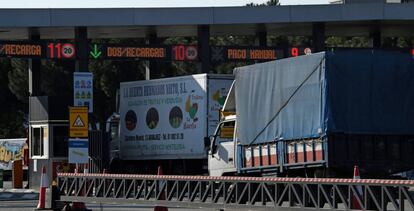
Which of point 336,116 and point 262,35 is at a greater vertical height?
point 262,35

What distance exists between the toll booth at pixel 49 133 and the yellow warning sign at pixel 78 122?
634cm

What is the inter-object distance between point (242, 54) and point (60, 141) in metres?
9.48

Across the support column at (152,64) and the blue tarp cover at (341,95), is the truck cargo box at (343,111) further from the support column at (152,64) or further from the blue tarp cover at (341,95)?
the support column at (152,64)

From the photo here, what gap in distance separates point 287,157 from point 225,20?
2197 centimetres

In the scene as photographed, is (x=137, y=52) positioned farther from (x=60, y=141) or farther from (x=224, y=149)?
(x=224, y=149)

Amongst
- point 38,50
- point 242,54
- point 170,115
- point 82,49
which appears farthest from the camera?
point 242,54

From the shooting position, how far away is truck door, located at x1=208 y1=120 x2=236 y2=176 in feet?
81.3

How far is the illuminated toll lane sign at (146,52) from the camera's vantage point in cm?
4094

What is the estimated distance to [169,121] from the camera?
33312 millimetres

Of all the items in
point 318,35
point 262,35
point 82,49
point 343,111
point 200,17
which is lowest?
point 343,111

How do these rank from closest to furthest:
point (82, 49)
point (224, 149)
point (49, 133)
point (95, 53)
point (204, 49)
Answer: point (224, 149) < point (49, 133) < point (95, 53) < point (82, 49) < point (204, 49)

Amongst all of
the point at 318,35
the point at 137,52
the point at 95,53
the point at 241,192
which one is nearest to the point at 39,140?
the point at 95,53

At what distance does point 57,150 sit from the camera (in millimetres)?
36688

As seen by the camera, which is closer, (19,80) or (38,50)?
(38,50)
